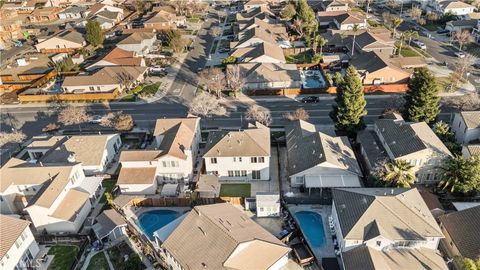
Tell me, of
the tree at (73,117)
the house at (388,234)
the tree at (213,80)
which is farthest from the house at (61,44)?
the house at (388,234)

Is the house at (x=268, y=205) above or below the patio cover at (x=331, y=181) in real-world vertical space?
below

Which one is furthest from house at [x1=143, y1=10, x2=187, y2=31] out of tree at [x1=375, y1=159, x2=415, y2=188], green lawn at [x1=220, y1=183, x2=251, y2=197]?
tree at [x1=375, y1=159, x2=415, y2=188]

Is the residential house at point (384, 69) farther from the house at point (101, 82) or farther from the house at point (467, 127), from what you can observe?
the house at point (101, 82)

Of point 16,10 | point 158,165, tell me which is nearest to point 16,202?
point 158,165

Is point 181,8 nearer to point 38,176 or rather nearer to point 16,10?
point 16,10

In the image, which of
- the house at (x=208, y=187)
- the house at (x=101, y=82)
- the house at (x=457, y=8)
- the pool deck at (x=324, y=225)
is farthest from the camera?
the house at (x=457, y=8)

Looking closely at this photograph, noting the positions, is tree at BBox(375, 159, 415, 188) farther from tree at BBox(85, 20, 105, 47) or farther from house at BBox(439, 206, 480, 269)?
tree at BBox(85, 20, 105, 47)

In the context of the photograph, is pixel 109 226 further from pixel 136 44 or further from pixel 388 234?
pixel 136 44
